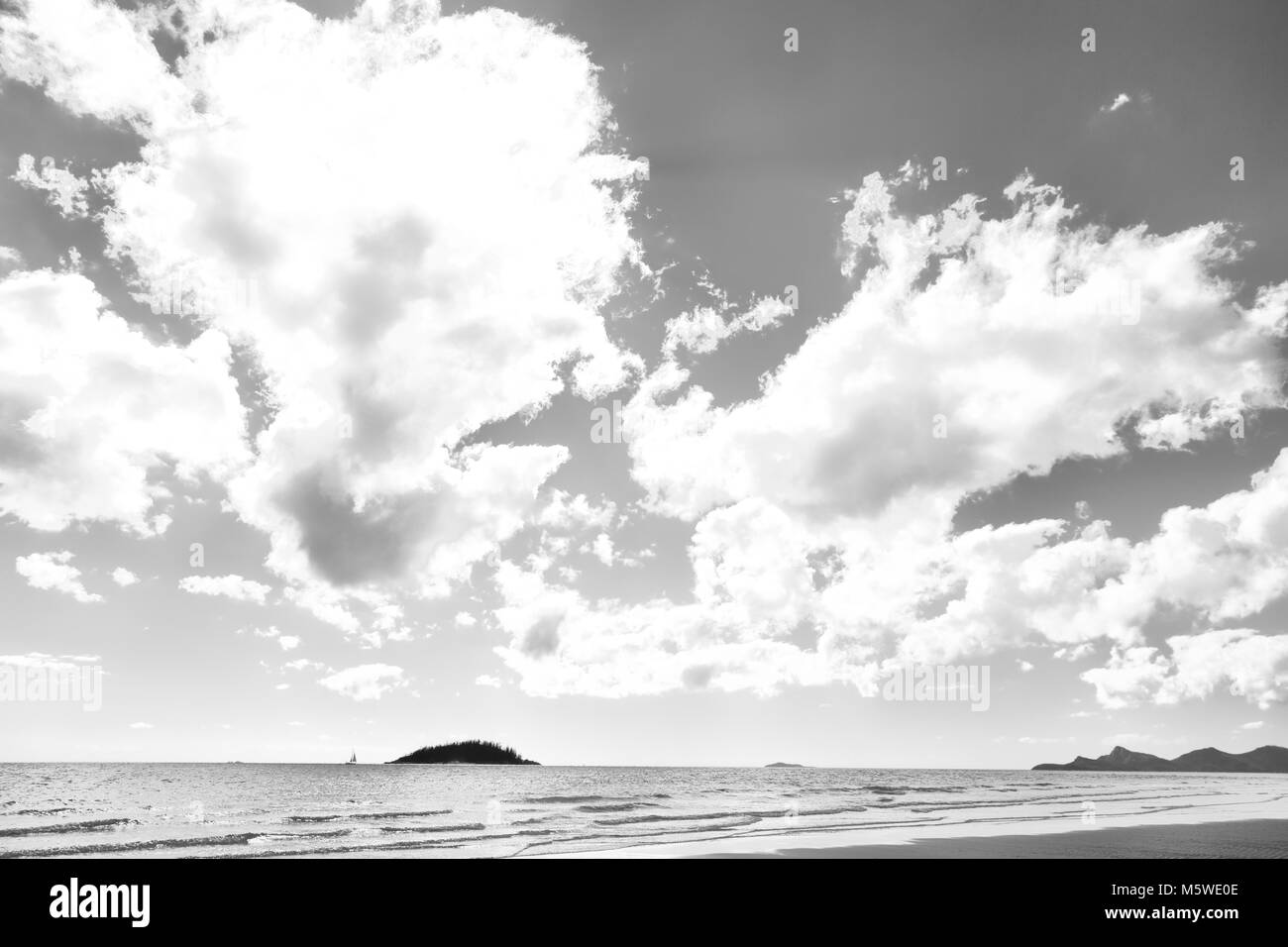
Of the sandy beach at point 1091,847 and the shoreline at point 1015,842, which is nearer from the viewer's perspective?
the sandy beach at point 1091,847

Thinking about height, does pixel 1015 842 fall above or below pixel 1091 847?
below

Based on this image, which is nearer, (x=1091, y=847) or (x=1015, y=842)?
(x=1091, y=847)

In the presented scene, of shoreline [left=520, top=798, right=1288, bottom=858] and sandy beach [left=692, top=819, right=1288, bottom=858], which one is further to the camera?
shoreline [left=520, top=798, right=1288, bottom=858]

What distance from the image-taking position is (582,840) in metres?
30.1
